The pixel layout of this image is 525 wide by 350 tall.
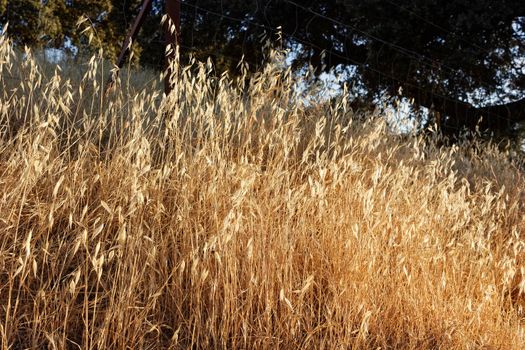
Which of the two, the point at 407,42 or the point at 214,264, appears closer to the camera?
the point at 214,264

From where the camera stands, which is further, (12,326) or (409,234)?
(409,234)

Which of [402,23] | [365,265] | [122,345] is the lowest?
[122,345]

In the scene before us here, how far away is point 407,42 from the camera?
7391mm

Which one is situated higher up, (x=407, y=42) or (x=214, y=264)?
(x=407, y=42)

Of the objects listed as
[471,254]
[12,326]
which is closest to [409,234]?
[471,254]

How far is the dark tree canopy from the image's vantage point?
22.3ft

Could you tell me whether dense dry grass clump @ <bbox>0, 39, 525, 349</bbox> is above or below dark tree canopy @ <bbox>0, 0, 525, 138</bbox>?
below

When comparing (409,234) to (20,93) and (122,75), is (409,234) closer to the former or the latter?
(20,93)

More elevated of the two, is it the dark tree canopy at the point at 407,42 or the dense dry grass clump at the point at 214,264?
the dark tree canopy at the point at 407,42

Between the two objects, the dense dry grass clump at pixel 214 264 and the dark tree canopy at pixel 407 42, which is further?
the dark tree canopy at pixel 407 42

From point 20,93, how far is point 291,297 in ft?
8.79

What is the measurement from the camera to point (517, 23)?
23.7ft

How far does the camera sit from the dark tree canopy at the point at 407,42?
22.3 feet

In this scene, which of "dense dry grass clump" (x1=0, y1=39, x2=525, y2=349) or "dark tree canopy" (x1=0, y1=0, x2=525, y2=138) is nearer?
"dense dry grass clump" (x1=0, y1=39, x2=525, y2=349)
